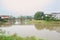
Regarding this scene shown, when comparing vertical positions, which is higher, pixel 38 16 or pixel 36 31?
pixel 38 16

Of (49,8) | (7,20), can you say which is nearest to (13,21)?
(7,20)

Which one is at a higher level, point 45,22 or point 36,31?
point 45,22

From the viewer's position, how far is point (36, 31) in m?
2.14

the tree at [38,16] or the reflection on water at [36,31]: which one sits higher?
the tree at [38,16]

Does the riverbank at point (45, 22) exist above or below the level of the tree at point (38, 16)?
below

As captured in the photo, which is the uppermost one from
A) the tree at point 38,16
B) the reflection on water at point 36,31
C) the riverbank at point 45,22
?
the tree at point 38,16

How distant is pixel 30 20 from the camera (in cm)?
220

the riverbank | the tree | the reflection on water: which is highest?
the tree

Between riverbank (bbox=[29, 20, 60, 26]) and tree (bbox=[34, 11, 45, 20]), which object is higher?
tree (bbox=[34, 11, 45, 20])

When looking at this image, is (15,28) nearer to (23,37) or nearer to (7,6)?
Result: (23,37)

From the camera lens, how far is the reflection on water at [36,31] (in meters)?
2.12

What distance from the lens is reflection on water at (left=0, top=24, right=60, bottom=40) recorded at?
83.4 inches

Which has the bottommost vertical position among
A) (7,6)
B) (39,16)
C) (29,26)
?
(29,26)

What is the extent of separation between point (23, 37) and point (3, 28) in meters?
0.30
